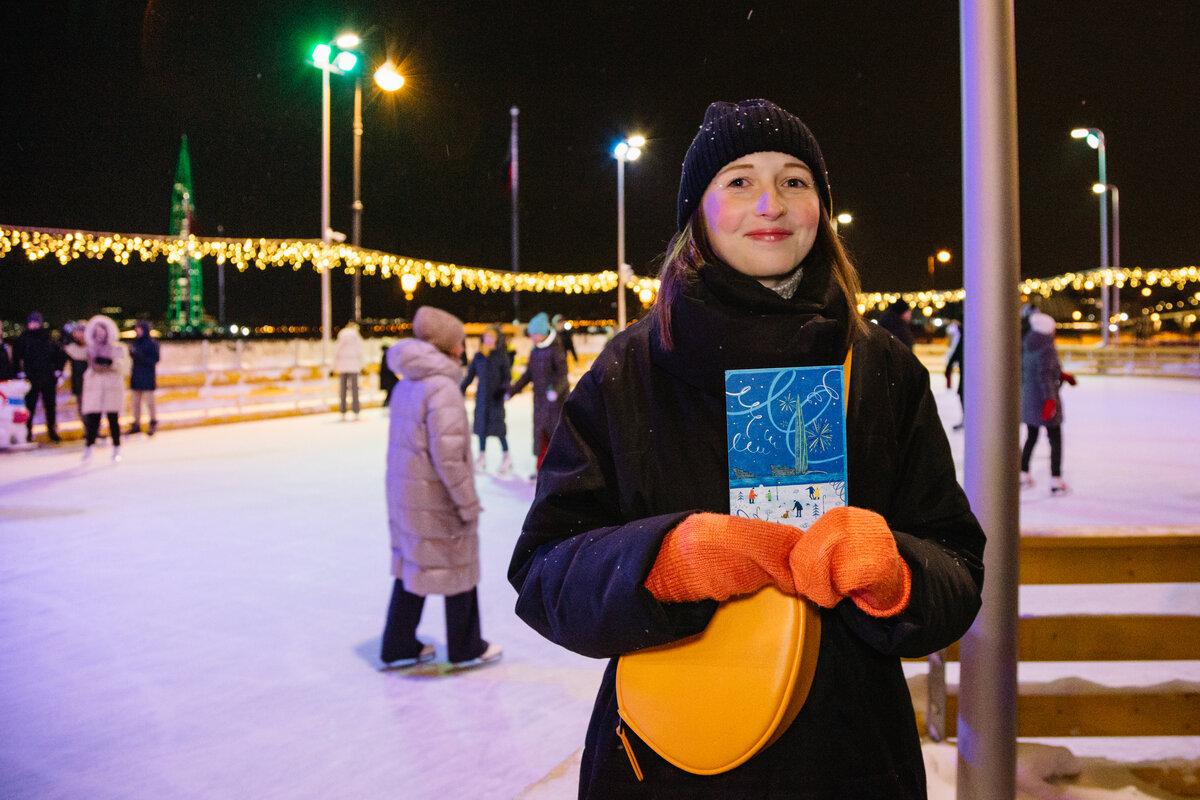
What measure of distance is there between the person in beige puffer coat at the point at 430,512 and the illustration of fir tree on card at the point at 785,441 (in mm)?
2791

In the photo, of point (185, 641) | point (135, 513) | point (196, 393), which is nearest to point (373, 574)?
point (185, 641)

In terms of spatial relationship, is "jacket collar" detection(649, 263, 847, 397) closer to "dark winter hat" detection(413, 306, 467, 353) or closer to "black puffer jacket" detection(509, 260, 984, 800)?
"black puffer jacket" detection(509, 260, 984, 800)

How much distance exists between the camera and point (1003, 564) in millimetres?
2039

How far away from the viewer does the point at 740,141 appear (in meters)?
1.31

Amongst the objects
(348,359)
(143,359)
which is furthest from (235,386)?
(143,359)

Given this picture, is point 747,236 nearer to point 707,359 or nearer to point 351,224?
point 707,359

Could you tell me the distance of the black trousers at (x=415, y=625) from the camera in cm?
385

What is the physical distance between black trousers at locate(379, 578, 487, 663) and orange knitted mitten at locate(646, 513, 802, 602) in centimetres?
301

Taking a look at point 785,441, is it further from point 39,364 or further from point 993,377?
point 39,364

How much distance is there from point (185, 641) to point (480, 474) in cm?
511

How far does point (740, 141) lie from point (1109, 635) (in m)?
2.38

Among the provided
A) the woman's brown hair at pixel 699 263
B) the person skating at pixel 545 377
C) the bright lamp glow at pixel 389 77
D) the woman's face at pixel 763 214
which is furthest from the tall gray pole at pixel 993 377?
the bright lamp glow at pixel 389 77

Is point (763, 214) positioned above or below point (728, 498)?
above

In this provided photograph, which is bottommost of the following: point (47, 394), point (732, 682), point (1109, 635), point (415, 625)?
point (415, 625)
